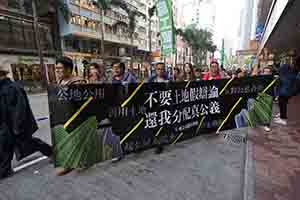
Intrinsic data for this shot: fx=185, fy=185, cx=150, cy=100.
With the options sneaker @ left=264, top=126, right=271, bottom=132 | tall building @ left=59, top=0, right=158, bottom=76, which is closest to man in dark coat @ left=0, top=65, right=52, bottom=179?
sneaker @ left=264, top=126, right=271, bottom=132

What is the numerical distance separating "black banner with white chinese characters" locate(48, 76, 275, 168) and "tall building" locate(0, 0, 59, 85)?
15002mm

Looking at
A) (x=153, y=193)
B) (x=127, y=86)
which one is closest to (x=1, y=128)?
(x=127, y=86)

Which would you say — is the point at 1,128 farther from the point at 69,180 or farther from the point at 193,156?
the point at 193,156

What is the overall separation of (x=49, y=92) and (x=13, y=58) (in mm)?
16774

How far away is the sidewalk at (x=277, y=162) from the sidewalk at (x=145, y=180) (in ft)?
0.81

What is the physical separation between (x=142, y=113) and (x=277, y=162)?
2161 millimetres

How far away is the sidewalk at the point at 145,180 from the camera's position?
215 centimetres

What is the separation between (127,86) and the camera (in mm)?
2670

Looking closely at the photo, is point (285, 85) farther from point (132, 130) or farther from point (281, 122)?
point (132, 130)

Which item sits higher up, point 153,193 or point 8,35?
point 8,35

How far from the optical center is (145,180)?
2.43 m

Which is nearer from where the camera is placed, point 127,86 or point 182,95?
point 127,86

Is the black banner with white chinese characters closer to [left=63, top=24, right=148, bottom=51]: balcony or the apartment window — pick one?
the apartment window

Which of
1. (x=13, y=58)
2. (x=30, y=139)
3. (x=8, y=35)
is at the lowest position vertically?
(x=30, y=139)
